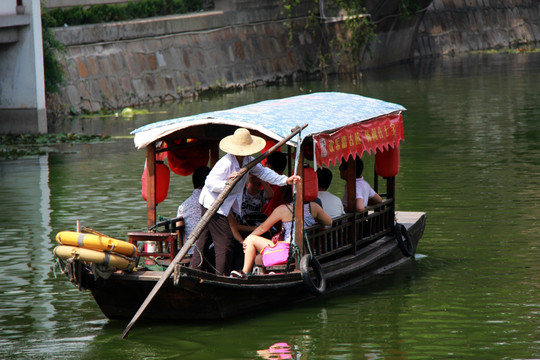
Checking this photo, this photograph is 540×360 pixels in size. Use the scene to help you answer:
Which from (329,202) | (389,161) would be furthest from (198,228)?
(389,161)

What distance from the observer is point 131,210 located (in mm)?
13281

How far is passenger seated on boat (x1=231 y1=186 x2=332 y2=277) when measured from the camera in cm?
867

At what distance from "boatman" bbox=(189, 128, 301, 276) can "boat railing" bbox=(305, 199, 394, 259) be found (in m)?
0.69

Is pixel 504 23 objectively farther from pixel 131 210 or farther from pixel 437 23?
pixel 131 210

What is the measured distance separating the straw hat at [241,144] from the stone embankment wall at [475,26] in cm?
3108

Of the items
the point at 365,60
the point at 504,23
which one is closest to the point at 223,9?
the point at 365,60

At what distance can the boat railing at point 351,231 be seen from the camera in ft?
29.6

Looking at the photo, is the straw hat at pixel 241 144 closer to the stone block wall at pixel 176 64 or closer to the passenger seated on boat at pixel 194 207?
the passenger seated on boat at pixel 194 207

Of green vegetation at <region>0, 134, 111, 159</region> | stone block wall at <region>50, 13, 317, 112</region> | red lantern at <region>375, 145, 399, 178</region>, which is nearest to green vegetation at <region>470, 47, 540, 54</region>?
stone block wall at <region>50, 13, 317, 112</region>

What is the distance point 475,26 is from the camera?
4050cm

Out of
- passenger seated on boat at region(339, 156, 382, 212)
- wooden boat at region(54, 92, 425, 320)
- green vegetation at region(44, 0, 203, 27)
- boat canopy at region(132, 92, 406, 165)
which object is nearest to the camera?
wooden boat at region(54, 92, 425, 320)

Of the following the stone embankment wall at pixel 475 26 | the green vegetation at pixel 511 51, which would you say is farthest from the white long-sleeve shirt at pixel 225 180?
the stone embankment wall at pixel 475 26

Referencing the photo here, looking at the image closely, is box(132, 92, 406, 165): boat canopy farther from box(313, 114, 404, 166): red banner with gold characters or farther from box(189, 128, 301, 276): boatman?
box(189, 128, 301, 276): boatman

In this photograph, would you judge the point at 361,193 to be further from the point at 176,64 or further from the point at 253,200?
the point at 176,64
